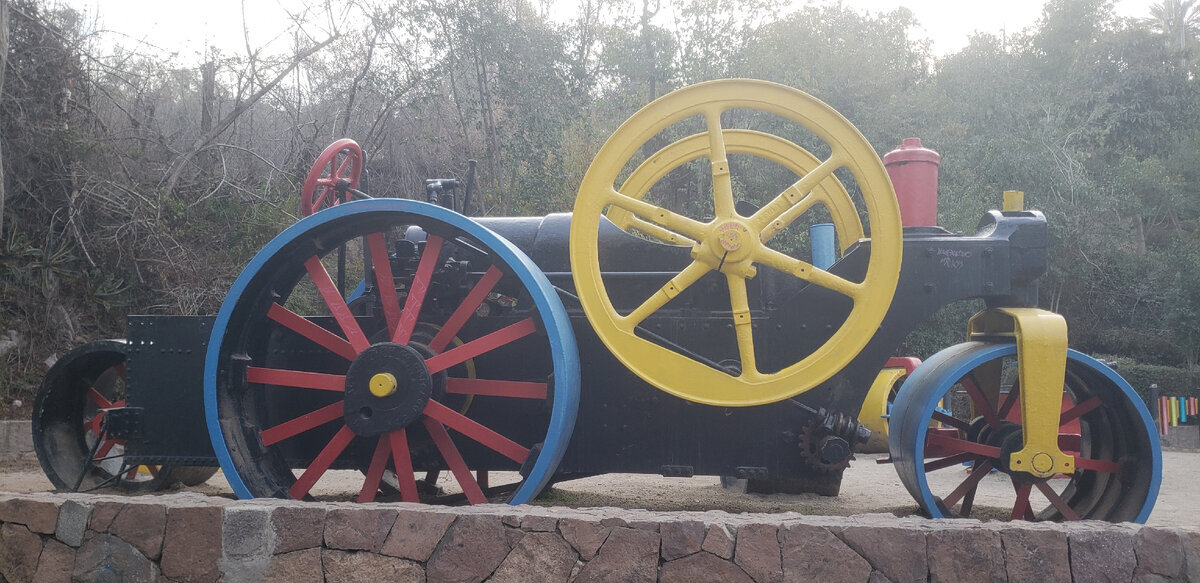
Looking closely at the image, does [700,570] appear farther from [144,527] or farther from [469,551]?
[144,527]

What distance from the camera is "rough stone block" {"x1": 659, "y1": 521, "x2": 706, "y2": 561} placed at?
288cm

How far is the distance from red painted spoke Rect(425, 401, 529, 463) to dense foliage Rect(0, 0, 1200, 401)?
20.0ft

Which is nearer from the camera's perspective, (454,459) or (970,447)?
(970,447)

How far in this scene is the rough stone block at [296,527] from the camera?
3.12 meters

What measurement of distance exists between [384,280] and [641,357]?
1.27 metres

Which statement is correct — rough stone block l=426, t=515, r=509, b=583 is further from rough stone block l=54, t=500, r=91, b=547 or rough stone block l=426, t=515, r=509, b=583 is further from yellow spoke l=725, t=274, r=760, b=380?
rough stone block l=54, t=500, r=91, b=547

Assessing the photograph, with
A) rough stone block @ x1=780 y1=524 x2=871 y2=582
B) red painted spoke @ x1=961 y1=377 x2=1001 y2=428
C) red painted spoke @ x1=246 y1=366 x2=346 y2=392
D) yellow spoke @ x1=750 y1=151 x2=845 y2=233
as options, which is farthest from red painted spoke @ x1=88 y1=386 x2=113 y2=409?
red painted spoke @ x1=961 y1=377 x2=1001 y2=428

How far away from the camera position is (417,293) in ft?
12.7

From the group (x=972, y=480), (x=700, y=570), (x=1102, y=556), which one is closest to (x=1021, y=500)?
(x=972, y=480)

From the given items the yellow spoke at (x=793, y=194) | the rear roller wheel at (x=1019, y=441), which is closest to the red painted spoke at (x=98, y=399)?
the yellow spoke at (x=793, y=194)

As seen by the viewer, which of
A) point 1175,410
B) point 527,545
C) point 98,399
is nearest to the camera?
point 527,545

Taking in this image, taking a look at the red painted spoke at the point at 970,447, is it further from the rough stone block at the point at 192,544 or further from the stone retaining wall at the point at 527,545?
the rough stone block at the point at 192,544

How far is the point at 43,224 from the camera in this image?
9953 mm

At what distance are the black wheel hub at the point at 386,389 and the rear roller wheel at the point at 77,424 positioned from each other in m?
1.99
